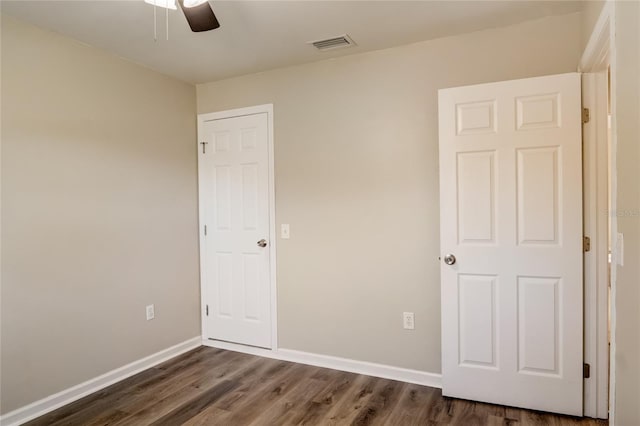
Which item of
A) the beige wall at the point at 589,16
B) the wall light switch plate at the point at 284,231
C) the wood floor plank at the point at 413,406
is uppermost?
the beige wall at the point at 589,16

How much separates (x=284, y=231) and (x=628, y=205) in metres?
2.34

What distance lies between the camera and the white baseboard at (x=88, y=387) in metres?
2.31

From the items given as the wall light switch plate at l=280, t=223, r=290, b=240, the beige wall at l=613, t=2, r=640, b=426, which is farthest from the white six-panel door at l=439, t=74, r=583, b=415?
the wall light switch plate at l=280, t=223, r=290, b=240

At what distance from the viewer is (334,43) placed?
2.75 m

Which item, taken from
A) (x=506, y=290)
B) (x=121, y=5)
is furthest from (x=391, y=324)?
(x=121, y=5)

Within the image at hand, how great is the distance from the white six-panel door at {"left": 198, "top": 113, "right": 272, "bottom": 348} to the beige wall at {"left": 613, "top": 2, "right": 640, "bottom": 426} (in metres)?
2.42

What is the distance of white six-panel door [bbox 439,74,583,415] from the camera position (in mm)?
2266

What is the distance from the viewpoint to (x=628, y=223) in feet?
4.66

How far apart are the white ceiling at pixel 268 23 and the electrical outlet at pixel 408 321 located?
1.96 meters

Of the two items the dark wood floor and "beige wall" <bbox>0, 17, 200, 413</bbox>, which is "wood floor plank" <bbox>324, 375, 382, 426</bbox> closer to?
the dark wood floor

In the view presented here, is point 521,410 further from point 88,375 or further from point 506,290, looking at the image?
point 88,375

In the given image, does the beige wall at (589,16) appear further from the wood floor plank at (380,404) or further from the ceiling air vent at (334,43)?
the wood floor plank at (380,404)

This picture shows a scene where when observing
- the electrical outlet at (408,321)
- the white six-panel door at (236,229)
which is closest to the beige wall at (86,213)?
the white six-panel door at (236,229)

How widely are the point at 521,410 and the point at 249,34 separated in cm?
296
